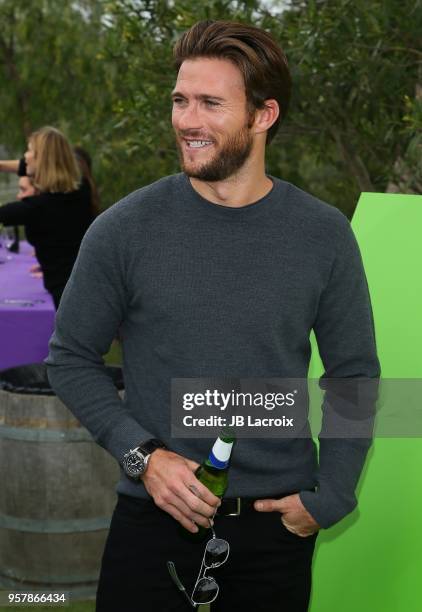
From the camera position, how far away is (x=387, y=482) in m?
2.97

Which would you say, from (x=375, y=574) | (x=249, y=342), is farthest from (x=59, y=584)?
(x=249, y=342)

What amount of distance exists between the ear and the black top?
385cm

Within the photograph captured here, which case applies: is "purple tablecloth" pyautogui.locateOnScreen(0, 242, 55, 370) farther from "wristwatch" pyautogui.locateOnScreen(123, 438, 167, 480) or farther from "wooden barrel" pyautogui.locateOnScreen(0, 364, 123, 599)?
"wristwatch" pyautogui.locateOnScreen(123, 438, 167, 480)

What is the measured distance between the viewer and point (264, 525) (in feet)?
7.64

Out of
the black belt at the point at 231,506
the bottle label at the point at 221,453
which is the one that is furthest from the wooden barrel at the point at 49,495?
the bottle label at the point at 221,453

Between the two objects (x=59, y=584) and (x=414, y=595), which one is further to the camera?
(x=59, y=584)

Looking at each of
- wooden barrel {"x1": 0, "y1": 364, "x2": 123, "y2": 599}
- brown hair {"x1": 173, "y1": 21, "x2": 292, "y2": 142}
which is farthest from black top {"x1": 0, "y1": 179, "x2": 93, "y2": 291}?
brown hair {"x1": 173, "y1": 21, "x2": 292, "y2": 142}

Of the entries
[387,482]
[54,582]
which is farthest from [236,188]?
[54,582]

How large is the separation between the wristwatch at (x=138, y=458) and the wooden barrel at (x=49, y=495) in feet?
6.48

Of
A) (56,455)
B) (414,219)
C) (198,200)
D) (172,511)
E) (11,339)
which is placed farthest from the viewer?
(11,339)

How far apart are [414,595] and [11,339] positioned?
163 inches

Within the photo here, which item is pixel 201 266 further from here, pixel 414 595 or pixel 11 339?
pixel 11 339

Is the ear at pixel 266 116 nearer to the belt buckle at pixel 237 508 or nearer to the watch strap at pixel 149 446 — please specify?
the watch strap at pixel 149 446

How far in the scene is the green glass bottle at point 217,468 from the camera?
2.15 meters
